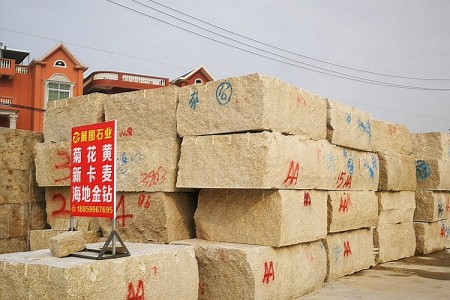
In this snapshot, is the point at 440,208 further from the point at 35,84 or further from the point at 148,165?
the point at 35,84

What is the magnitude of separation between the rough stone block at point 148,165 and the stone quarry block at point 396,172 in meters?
3.52

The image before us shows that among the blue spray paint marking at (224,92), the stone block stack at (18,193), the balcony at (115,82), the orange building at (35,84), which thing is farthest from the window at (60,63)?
the blue spray paint marking at (224,92)

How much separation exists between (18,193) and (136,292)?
3.65 metres

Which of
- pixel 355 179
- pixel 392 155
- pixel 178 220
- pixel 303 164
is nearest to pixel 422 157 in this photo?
pixel 392 155

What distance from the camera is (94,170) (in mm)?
3830

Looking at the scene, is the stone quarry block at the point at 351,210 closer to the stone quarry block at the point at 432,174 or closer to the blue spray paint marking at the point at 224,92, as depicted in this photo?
the blue spray paint marking at the point at 224,92

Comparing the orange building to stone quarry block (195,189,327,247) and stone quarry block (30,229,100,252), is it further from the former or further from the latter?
stone quarry block (195,189,327,247)

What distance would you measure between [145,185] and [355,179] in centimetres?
277

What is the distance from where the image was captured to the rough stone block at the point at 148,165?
193 inches

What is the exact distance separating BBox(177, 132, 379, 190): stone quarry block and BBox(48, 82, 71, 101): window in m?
19.2

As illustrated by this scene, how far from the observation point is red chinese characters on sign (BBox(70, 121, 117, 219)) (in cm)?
368

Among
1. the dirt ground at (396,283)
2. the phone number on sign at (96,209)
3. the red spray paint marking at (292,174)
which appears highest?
the red spray paint marking at (292,174)

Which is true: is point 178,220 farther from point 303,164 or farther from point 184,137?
point 303,164

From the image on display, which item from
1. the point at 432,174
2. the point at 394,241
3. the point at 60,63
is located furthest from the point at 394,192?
the point at 60,63
